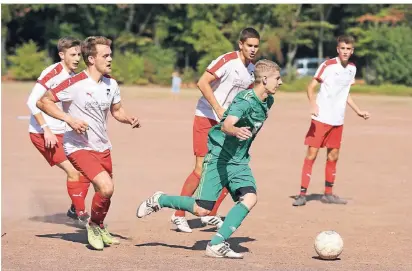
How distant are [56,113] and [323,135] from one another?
4.34 metres

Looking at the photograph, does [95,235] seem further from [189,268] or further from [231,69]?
[231,69]

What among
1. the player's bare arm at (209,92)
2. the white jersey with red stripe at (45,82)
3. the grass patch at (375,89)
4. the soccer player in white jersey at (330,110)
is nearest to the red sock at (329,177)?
the soccer player in white jersey at (330,110)

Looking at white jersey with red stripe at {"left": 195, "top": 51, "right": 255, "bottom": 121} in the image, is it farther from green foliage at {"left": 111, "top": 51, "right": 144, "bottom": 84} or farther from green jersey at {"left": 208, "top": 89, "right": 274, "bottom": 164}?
green foliage at {"left": 111, "top": 51, "right": 144, "bottom": 84}

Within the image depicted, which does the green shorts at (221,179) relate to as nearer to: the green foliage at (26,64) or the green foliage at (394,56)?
the green foliage at (394,56)

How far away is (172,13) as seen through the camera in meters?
62.8

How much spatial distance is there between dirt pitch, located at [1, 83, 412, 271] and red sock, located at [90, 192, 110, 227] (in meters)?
0.27

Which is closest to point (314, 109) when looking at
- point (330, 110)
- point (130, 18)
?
point (330, 110)

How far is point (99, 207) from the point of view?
8930mm

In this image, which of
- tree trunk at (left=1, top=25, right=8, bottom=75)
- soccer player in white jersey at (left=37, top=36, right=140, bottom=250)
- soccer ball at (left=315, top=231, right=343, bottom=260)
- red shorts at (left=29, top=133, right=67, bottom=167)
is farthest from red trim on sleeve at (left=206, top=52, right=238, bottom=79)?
tree trunk at (left=1, top=25, right=8, bottom=75)

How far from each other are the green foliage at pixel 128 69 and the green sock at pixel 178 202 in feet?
154

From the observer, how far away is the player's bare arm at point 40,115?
993cm

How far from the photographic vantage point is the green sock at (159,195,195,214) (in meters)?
8.67

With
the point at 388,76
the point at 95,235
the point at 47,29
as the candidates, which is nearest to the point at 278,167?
the point at 95,235

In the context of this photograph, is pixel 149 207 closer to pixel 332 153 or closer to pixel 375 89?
pixel 332 153
